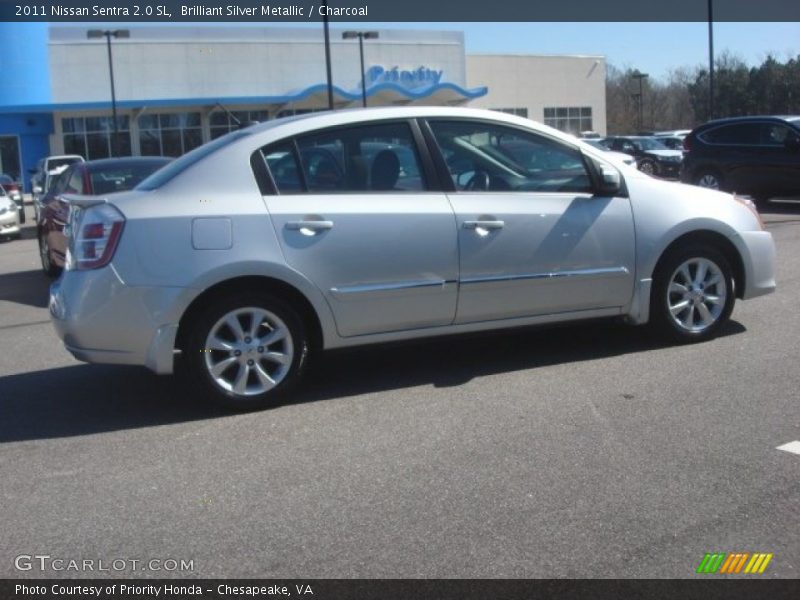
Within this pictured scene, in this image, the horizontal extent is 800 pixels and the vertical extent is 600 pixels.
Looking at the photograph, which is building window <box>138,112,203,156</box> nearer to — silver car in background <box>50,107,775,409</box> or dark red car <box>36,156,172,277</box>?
dark red car <box>36,156,172,277</box>

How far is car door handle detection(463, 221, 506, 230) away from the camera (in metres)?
5.97

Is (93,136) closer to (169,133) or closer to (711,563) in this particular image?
(169,133)

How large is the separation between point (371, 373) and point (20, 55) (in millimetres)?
41136

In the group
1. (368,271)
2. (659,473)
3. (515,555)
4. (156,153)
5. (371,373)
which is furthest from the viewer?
(156,153)

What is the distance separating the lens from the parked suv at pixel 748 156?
1641 centimetres

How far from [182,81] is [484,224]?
42.8 metres

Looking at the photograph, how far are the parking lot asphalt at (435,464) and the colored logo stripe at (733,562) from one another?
38 millimetres

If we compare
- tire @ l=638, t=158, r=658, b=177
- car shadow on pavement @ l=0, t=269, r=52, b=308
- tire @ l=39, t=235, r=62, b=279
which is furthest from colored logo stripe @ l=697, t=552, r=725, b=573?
tire @ l=638, t=158, r=658, b=177

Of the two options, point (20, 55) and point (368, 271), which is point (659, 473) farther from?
point (20, 55)

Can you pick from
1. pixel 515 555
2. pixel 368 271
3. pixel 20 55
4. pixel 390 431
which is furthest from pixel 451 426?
pixel 20 55

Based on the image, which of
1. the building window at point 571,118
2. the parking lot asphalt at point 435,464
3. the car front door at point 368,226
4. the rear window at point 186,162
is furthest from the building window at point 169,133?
the car front door at point 368,226

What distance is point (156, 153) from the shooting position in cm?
4625

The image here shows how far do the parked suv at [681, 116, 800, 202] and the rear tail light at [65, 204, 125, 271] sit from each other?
542 inches

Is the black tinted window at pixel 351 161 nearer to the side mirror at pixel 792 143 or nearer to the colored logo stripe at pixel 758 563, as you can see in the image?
the colored logo stripe at pixel 758 563
